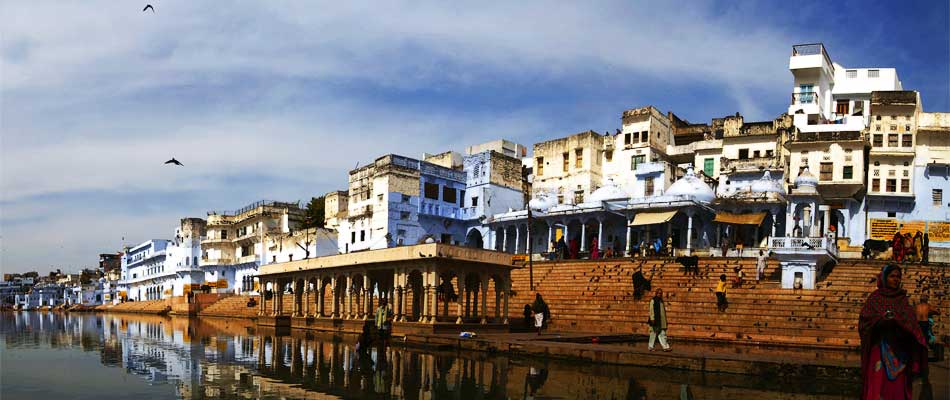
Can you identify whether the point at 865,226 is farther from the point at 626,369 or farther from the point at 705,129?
the point at 626,369

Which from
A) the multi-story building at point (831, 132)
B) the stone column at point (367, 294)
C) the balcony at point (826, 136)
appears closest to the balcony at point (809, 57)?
the multi-story building at point (831, 132)

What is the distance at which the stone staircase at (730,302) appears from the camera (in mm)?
27422

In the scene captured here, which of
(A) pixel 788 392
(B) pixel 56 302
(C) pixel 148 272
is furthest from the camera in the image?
(B) pixel 56 302

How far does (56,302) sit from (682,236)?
393 ft

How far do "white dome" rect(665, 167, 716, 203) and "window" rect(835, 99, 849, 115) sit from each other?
15.3m

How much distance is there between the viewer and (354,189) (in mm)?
57250

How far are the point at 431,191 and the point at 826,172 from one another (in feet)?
83.1

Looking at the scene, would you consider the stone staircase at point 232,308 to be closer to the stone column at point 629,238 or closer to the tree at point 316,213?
the tree at point 316,213

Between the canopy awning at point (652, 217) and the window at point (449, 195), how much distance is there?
1618 centimetres

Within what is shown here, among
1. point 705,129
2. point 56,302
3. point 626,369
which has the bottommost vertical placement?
point 56,302

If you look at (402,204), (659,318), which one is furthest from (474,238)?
(659,318)

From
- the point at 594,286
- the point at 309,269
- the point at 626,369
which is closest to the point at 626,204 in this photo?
the point at 594,286

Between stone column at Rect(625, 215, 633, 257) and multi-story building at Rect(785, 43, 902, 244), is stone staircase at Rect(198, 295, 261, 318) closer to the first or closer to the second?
stone column at Rect(625, 215, 633, 257)

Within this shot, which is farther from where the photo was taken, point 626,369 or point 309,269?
point 309,269
